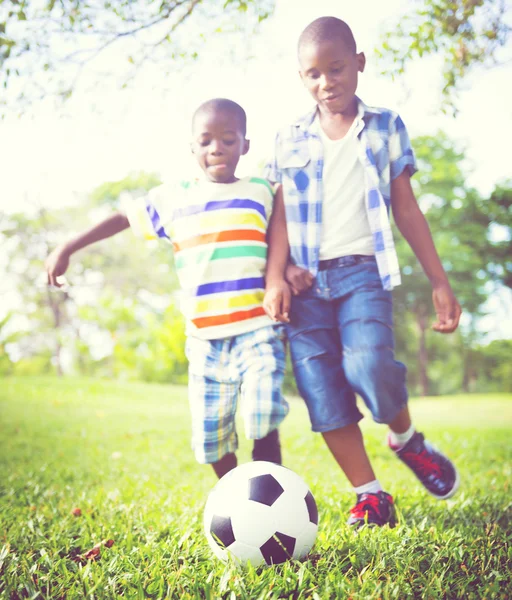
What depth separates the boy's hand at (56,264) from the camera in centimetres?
314

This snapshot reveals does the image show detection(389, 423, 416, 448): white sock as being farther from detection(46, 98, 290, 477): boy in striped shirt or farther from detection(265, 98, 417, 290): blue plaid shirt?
detection(265, 98, 417, 290): blue plaid shirt

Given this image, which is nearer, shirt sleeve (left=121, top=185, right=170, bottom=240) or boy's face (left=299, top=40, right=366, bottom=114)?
boy's face (left=299, top=40, right=366, bottom=114)

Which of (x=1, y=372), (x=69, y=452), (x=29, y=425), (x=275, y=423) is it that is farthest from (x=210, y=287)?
(x=1, y=372)

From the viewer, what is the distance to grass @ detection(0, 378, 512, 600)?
2.01m

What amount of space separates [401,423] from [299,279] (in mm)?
939

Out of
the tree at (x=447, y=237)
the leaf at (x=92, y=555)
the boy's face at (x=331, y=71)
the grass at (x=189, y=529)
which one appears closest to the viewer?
the grass at (x=189, y=529)

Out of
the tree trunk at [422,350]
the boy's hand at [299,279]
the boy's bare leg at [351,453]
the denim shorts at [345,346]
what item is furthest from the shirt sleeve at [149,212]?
the tree trunk at [422,350]

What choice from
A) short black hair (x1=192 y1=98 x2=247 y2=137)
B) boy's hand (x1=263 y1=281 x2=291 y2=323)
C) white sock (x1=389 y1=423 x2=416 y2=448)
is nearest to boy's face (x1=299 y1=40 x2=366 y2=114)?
short black hair (x1=192 y1=98 x2=247 y2=137)

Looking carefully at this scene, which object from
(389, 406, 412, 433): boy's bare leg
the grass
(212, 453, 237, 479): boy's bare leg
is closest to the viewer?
the grass

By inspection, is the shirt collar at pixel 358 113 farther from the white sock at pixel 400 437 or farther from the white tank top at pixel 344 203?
the white sock at pixel 400 437

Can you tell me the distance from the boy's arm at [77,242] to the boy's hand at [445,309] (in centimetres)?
164

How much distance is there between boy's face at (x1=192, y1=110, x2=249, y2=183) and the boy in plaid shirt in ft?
0.95

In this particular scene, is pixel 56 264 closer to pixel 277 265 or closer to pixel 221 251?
pixel 221 251

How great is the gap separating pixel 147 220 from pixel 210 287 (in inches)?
21.2
